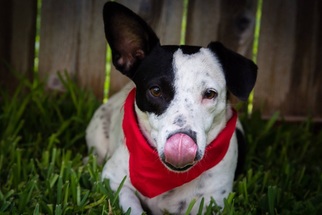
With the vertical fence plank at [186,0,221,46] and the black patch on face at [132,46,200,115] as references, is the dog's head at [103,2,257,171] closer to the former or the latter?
the black patch on face at [132,46,200,115]

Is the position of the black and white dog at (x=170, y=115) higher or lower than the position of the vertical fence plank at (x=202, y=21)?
lower

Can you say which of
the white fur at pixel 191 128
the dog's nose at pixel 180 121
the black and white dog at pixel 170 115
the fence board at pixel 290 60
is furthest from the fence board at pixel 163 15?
the dog's nose at pixel 180 121

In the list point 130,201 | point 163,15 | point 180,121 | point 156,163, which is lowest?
point 130,201

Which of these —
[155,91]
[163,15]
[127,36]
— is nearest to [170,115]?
[155,91]

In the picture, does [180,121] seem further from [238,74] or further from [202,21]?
[202,21]

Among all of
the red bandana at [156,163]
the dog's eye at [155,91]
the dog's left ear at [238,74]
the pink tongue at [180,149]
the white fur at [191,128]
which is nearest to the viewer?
the pink tongue at [180,149]

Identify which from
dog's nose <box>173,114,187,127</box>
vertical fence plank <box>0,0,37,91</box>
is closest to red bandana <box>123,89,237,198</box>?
dog's nose <box>173,114,187,127</box>

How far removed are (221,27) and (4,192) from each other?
2.04 meters

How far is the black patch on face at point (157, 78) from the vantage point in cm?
322

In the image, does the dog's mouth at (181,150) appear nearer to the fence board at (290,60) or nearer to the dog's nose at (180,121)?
the dog's nose at (180,121)

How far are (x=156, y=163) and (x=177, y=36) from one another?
5.30 ft

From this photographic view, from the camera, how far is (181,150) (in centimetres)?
303

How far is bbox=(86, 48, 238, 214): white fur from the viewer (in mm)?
3148

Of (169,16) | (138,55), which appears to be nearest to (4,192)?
(138,55)
